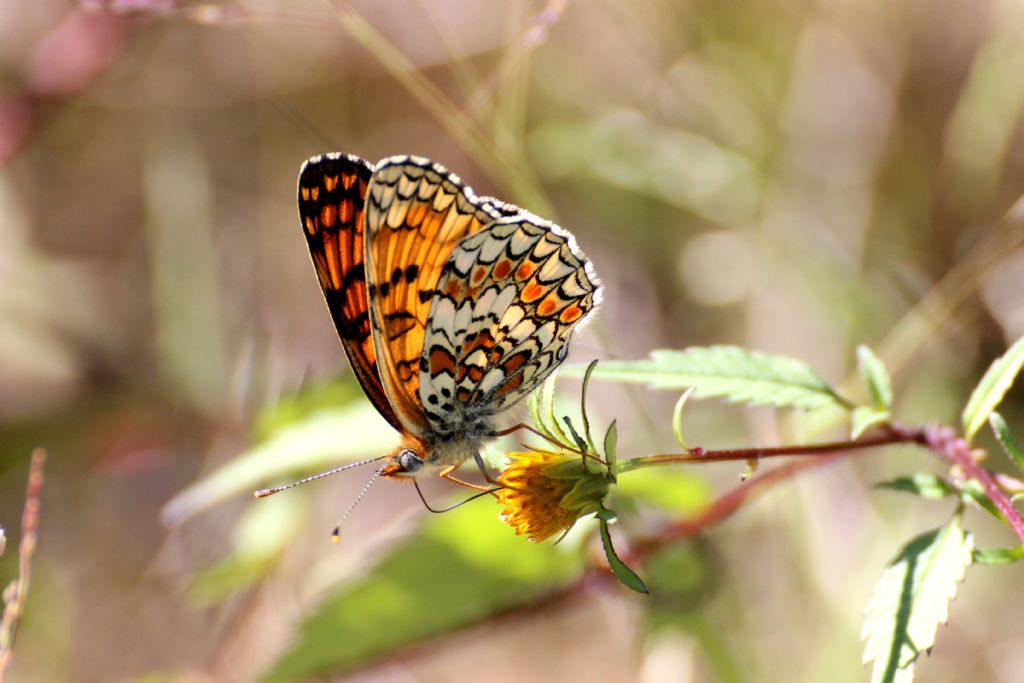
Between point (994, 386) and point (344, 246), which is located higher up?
point (344, 246)

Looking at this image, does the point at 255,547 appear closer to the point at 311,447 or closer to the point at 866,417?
the point at 311,447

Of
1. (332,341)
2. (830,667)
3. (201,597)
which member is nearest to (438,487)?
(332,341)

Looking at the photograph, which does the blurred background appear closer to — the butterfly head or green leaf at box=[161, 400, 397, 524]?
green leaf at box=[161, 400, 397, 524]

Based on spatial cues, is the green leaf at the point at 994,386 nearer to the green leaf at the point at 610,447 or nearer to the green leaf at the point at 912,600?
the green leaf at the point at 912,600

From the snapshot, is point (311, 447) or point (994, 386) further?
point (311, 447)

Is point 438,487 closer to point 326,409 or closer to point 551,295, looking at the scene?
point 326,409

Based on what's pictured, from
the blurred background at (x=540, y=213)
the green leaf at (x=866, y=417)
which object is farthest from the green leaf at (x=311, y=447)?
the green leaf at (x=866, y=417)

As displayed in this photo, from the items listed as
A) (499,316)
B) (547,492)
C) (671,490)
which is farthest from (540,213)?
(547,492)
